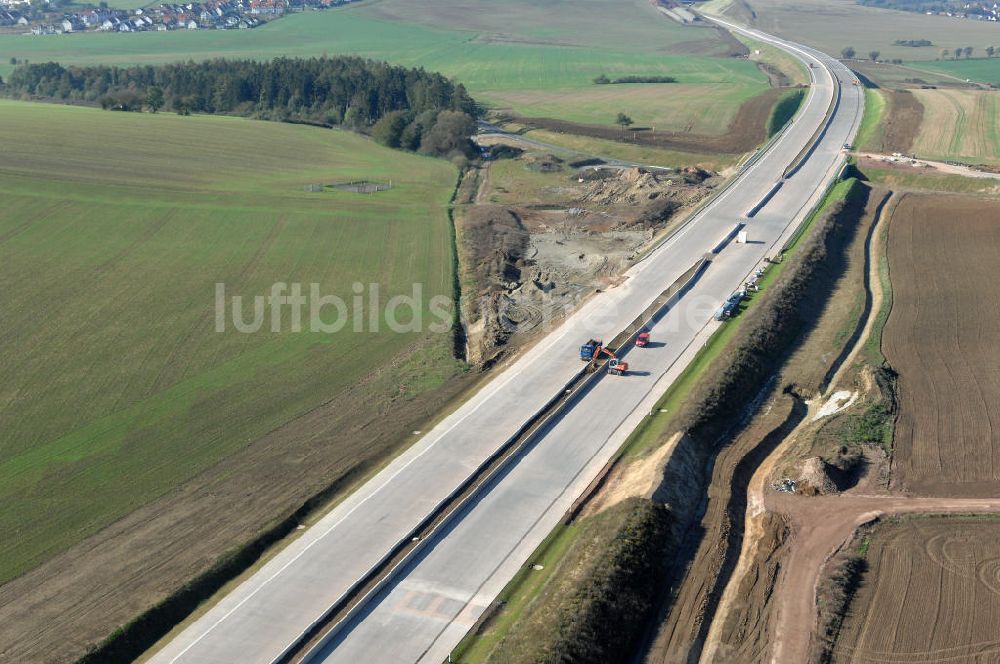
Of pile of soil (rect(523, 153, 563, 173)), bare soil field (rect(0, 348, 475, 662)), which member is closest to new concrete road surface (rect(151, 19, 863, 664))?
bare soil field (rect(0, 348, 475, 662))

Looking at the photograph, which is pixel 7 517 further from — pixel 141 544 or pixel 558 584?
pixel 558 584

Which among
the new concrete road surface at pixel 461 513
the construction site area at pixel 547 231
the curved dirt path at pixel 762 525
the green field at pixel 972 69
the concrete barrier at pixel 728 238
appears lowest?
the curved dirt path at pixel 762 525

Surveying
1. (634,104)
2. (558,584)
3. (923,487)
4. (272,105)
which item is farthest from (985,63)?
(558,584)

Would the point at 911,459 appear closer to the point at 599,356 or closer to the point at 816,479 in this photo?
the point at 816,479

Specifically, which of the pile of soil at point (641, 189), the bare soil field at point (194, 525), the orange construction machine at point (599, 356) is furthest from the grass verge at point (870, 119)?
the bare soil field at point (194, 525)

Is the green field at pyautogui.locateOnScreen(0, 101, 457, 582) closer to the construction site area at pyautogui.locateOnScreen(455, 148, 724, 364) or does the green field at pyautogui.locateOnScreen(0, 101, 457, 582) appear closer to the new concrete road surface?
the construction site area at pyautogui.locateOnScreen(455, 148, 724, 364)

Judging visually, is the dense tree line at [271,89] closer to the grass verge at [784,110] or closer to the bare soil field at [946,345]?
the grass verge at [784,110]
